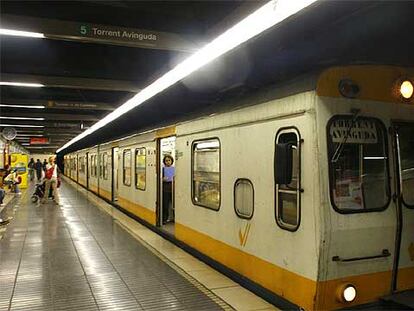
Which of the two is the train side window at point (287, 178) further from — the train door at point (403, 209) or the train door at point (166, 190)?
the train door at point (166, 190)

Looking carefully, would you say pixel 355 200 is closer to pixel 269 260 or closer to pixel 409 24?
pixel 269 260

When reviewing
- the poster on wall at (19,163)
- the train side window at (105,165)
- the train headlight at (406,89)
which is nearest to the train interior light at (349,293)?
the train headlight at (406,89)

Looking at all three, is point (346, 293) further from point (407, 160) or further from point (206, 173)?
point (206, 173)

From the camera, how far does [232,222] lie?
5.03 metres

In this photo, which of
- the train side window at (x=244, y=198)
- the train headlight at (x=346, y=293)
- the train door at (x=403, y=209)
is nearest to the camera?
the train headlight at (x=346, y=293)

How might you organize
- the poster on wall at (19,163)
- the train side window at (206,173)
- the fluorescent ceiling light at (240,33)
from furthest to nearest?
1. the poster on wall at (19,163)
2. the train side window at (206,173)
3. the fluorescent ceiling light at (240,33)

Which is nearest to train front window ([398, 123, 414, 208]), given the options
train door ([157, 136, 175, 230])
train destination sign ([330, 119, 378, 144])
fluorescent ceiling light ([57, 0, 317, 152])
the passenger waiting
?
train destination sign ([330, 119, 378, 144])

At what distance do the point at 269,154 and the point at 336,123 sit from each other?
84 cm

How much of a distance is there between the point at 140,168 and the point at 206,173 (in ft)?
13.7

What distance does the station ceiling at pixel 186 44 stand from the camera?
3.37 meters

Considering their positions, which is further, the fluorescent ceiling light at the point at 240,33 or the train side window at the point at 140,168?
the train side window at the point at 140,168

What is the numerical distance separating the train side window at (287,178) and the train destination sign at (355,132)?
1.08ft

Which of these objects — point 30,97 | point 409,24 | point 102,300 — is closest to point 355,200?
point 409,24

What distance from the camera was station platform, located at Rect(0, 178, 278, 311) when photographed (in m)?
4.33
